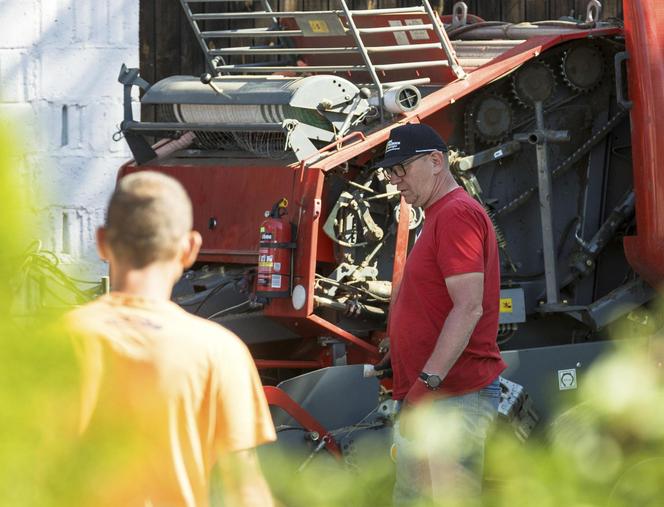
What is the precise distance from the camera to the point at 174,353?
2291 millimetres

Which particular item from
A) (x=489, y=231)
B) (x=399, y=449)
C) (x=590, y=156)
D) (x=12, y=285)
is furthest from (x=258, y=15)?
(x=12, y=285)

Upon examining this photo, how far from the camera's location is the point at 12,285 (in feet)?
4.09

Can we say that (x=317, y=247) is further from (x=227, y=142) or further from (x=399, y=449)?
(x=399, y=449)

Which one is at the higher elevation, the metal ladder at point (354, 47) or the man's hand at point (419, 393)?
the metal ladder at point (354, 47)

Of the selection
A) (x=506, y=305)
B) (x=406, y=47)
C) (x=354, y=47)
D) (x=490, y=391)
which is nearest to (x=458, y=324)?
(x=490, y=391)

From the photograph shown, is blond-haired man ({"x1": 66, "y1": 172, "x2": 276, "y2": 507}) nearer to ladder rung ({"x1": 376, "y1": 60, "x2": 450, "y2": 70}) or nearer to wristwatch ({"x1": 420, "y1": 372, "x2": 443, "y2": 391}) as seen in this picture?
wristwatch ({"x1": 420, "y1": 372, "x2": 443, "y2": 391})

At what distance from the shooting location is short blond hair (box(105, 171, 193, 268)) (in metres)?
2.32

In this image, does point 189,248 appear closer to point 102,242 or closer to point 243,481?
point 102,242

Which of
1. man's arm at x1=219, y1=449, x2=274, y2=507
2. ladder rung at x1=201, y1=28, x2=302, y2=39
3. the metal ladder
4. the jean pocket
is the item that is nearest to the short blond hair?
man's arm at x1=219, y1=449, x2=274, y2=507

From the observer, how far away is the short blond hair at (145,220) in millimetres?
2320

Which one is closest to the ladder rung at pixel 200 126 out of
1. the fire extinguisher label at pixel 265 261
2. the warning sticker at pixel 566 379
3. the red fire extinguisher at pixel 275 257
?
the red fire extinguisher at pixel 275 257

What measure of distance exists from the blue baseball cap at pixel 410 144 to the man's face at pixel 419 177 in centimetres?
2

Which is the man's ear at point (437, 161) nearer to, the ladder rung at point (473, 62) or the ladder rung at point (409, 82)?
the ladder rung at point (409, 82)

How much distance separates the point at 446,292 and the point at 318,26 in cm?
256
